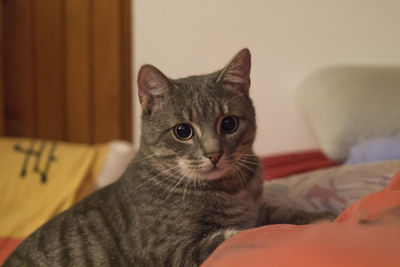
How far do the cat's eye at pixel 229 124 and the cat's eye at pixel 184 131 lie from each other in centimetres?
10

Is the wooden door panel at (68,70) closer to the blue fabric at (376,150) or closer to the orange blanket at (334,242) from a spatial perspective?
the blue fabric at (376,150)

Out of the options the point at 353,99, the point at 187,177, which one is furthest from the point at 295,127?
the point at 187,177

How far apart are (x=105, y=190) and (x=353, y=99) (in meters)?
1.39

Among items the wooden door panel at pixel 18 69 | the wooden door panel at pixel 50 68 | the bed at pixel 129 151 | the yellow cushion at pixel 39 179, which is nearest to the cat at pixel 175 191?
the bed at pixel 129 151

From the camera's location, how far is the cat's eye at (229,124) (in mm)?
1050

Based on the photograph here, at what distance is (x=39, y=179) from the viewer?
1.86 meters

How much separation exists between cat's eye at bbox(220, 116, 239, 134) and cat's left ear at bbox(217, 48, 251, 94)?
12 centimetres

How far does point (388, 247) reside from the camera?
506 millimetres

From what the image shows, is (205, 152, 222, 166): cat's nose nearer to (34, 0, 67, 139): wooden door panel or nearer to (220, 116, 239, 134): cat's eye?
(220, 116, 239, 134): cat's eye

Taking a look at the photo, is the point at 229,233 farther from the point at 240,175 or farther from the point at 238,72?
the point at 238,72

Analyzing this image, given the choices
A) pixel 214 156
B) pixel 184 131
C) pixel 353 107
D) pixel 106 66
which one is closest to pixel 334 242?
pixel 214 156

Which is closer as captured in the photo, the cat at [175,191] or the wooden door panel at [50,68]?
the cat at [175,191]

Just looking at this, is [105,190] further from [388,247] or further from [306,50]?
[306,50]

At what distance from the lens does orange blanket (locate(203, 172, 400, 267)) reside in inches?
19.6
